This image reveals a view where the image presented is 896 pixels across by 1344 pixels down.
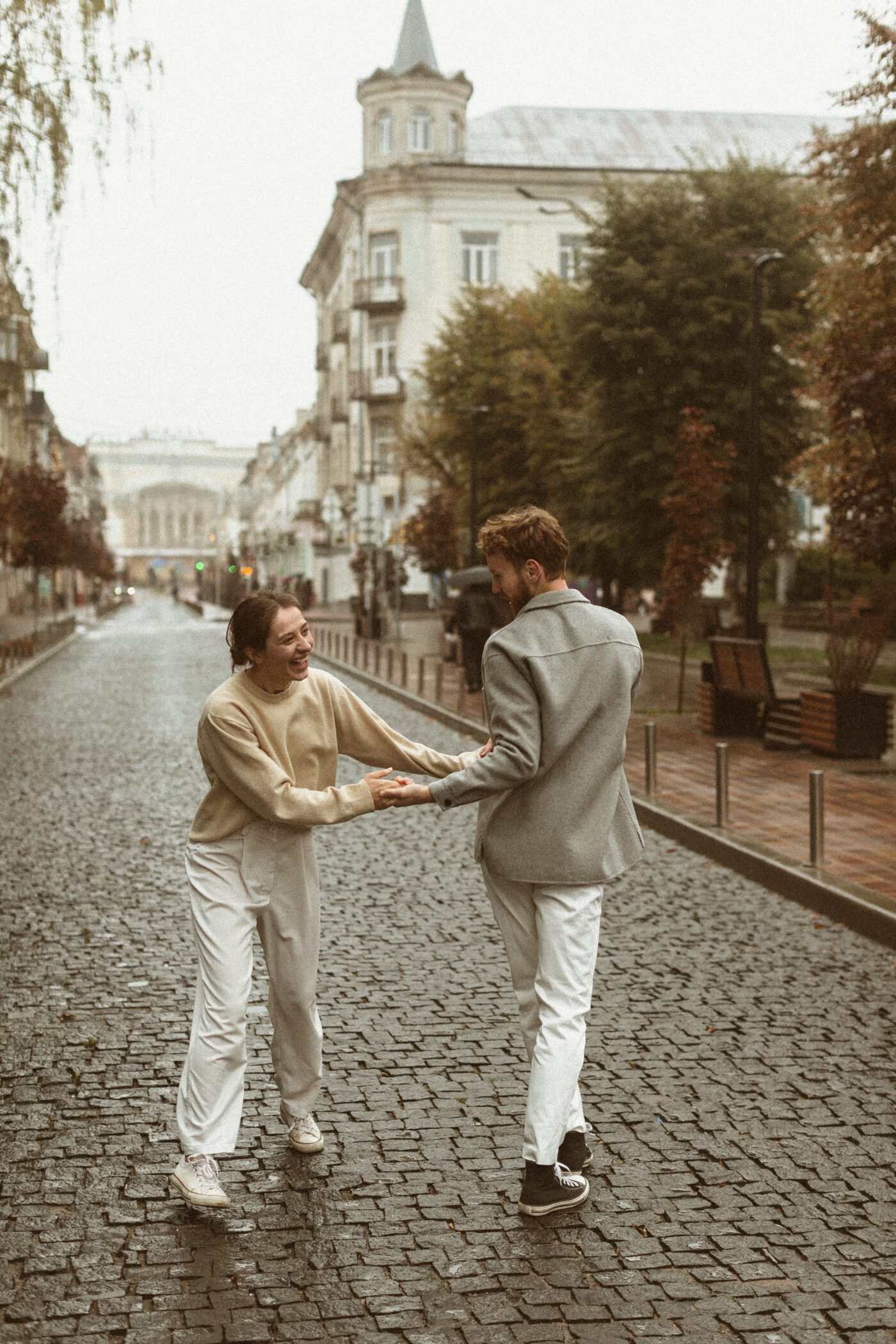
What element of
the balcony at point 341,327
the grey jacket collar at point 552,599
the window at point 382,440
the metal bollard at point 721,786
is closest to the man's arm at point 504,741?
the grey jacket collar at point 552,599

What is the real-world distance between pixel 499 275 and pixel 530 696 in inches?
2315

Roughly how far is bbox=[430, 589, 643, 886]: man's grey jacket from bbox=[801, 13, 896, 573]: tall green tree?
13922 mm

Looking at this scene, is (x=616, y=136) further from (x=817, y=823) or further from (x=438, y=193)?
(x=817, y=823)

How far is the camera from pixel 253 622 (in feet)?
14.5

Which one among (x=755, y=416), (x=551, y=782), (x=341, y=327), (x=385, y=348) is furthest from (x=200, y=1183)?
(x=341, y=327)

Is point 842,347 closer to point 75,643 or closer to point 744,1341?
point 744,1341

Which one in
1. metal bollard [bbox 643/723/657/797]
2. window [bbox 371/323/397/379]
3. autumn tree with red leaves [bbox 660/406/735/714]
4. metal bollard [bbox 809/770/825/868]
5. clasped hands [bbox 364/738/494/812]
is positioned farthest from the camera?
window [bbox 371/323/397/379]

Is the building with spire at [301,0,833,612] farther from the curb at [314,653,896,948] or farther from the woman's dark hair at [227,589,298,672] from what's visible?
the woman's dark hair at [227,589,298,672]

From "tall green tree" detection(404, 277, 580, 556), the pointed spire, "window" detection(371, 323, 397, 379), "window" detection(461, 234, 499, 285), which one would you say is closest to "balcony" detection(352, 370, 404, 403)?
"window" detection(371, 323, 397, 379)

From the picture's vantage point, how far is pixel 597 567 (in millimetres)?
32688

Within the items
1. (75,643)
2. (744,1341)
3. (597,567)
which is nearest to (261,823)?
(744,1341)

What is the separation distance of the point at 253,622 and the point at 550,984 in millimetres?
1182

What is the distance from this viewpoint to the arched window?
61469mm

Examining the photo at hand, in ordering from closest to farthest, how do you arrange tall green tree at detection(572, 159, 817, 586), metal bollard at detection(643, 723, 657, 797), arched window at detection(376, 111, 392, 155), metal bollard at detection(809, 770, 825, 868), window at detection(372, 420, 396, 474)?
metal bollard at detection(809, 770, 825, 868), metal bollard at detection(643, 723, 657, 797), tall green tree at detection(572, 159, 817, 586), arched window at detection(376, 111, 392, 155), window at detection(372, 420, 396, 474)
